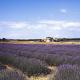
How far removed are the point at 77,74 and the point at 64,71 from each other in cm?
49

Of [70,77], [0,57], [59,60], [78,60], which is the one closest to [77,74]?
[70,77]

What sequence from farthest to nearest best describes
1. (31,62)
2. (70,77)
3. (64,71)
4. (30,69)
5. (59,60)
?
(59,60) → (31,62) → (30,69) → (64,71) → (70,77)

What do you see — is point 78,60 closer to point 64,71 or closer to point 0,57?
point 0,57

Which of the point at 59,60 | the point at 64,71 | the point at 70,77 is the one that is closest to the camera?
the point at 70,77

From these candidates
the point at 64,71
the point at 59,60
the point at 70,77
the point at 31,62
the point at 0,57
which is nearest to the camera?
the point at 70,77

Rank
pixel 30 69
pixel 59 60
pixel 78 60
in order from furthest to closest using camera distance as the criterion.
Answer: pixel 59 60 < pixel 78 60 < pixel 30 69

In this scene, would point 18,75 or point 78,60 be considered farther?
point 78,60

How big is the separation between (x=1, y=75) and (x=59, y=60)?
25.1ft

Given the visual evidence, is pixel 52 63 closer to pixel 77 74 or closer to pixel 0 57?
pixel 0 57

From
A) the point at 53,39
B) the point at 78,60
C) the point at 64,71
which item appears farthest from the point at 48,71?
the point at 53,39

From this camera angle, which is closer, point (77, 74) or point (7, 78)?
point (7, 78)

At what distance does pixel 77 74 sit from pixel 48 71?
395 centimetres

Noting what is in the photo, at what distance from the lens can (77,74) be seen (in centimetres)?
670

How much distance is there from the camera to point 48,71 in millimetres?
10602
